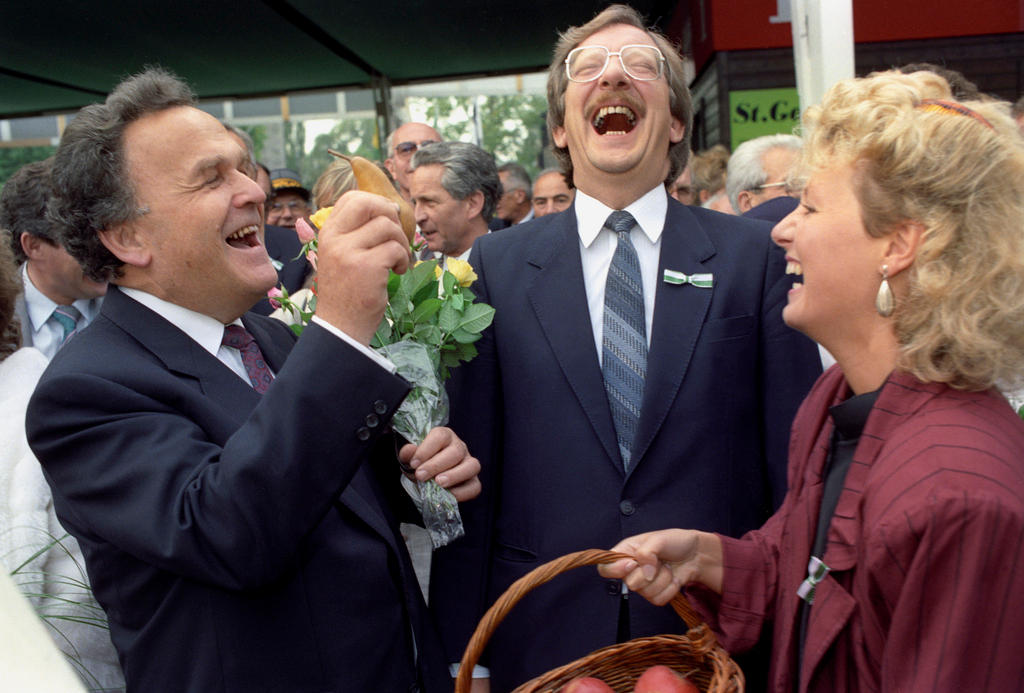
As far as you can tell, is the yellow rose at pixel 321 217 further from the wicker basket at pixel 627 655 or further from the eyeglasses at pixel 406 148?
the eyeglasses at pixel 406 148

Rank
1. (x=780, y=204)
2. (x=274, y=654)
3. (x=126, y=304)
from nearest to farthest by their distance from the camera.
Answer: (x=274, y=654) < (x=126, y=304) < (x=780, y=204)

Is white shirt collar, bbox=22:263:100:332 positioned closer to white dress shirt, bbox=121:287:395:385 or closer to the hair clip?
white dress shirt, bbox=121:287:395:385

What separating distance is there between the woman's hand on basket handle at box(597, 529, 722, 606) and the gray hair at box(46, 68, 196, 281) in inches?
48.1

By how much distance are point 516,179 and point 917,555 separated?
24.9ft

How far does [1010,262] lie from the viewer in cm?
147

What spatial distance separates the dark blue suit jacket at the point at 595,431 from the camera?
2.07m

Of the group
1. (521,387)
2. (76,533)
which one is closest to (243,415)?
(76,533)

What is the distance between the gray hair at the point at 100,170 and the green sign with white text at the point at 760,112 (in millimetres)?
7145

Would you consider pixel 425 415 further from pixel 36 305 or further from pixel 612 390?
pixel 36 305

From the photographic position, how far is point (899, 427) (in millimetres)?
1493

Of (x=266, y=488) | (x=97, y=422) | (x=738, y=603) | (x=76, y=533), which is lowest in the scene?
(x=738, y=603)

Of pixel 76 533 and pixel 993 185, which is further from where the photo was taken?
pixel 76 533

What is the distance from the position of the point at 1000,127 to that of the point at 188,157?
1565 mm

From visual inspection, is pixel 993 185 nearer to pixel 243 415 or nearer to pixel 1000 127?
pixel 1000 127
